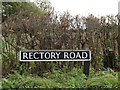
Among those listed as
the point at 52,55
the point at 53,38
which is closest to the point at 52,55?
the point at 52,55

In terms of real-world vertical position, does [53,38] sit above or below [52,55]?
above

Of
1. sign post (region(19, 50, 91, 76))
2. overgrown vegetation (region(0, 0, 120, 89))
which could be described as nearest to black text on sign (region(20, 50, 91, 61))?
sign post (region(19, 50, 91, 76))

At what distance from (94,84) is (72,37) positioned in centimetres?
246

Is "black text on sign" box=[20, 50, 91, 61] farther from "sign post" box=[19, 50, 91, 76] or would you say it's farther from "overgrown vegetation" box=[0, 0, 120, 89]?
"overgrown vegetation" box=[0, 0, 120, 89]

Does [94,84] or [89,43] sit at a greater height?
[89,43]

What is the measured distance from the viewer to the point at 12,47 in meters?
7.84

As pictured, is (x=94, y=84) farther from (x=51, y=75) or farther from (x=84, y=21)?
(x=84, y=21)

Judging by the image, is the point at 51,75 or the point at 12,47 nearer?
the point at 51,75

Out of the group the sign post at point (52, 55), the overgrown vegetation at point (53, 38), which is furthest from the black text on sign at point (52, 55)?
the overgrown vegetation at point (53, 38)

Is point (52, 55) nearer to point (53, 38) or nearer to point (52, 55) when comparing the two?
point (52, 55)

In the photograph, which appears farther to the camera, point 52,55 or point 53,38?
point 53,38

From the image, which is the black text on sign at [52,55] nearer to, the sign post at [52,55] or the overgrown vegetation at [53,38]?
the sign post at [52,55]

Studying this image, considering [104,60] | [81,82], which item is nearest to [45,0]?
[104,60]

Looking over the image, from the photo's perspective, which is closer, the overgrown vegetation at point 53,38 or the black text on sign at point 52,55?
the black text on sign at point 52,55
